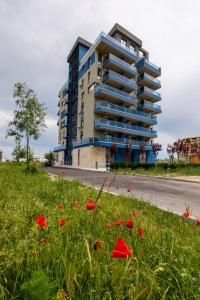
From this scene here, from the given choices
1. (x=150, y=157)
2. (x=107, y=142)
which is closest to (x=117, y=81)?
(x=107, y=142)

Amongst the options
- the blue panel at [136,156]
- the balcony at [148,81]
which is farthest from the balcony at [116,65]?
the blue panel at [136,156]

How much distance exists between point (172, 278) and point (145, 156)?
49.3 metres

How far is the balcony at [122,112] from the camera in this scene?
1542 inches

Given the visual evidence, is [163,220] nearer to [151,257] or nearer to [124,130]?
[151,257]

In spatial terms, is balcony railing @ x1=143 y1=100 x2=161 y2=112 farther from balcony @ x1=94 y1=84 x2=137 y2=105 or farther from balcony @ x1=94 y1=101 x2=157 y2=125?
balcony @ x1=94 y1=84 x2=137 y2=105

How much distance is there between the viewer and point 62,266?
1389 mm

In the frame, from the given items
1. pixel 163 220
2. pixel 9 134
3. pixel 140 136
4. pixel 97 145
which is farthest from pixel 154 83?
pixel 163 220

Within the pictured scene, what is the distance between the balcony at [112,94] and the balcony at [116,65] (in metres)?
4.96

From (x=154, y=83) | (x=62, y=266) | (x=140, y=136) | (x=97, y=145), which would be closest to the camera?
(x=62, y=266)

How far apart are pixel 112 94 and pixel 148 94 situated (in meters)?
13.1

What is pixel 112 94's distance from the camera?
40469mm

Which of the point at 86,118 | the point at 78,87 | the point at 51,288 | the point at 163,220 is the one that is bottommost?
the point at 163,220

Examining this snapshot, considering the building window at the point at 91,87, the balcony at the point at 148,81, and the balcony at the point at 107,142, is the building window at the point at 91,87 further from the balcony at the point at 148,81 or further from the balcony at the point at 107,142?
the balcony at the point at 148,81

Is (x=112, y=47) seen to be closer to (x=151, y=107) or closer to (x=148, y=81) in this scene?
(x=148, y=81)
